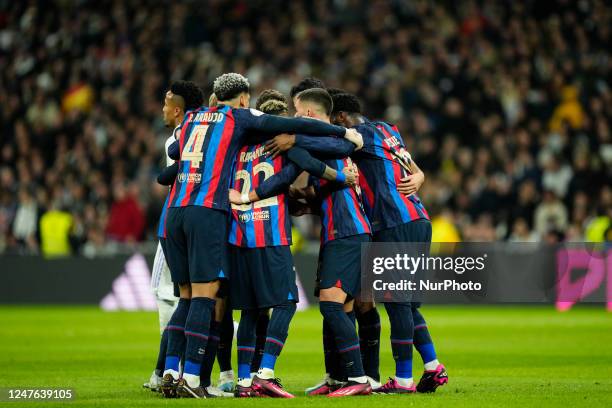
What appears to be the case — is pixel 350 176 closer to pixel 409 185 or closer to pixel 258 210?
pixel 409 185

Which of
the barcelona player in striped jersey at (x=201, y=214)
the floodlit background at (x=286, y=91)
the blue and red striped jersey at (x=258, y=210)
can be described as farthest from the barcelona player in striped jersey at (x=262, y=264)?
the floodlit background at (x=286, y=91)

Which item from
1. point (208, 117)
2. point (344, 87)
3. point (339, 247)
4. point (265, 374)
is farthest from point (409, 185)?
point (344, 87)

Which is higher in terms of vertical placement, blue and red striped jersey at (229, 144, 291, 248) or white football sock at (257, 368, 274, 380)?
blue and red striped jersey at (229, 144, 291, 248)

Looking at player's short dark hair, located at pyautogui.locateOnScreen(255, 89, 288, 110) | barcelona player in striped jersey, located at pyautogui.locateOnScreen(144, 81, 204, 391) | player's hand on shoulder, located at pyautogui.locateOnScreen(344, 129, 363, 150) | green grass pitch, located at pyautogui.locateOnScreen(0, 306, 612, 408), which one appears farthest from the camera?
player's short dark hair, located at pyautogui.locateOnScreen(255, 89, 288, 110)

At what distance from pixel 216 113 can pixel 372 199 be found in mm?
1383

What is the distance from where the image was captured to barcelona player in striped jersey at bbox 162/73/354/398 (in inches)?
320

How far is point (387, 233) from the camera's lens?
8.58 m

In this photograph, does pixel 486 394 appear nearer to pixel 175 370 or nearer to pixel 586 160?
pixel 175 370

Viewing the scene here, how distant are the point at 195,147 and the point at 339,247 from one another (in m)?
1.31

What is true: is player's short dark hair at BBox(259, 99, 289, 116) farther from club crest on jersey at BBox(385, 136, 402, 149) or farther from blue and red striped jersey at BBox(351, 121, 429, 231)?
club crest on jersey at BBox(385, 136, 402, 149)

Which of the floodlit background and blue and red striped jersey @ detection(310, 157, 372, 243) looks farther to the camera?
the floodlit background

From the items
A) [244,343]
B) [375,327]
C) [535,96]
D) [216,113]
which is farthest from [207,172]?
[535,96]

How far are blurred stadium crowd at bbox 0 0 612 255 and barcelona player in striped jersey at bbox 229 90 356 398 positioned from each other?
1104 centimetres

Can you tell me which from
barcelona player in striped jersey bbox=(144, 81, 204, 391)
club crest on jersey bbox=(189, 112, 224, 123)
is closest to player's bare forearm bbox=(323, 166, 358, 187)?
club crest on jersey bbox=(189, 112, 224, 123)
